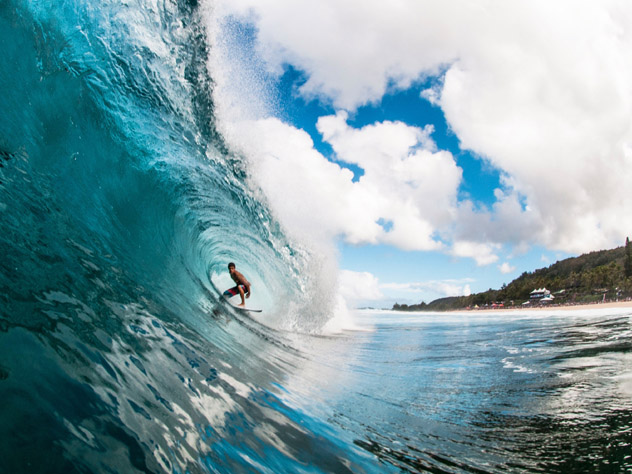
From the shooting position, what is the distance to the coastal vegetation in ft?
183

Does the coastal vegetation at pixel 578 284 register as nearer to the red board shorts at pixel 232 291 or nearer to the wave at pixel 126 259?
the red board shorts at pixel 232 291

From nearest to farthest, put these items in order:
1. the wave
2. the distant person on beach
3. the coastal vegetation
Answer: the wave
the distant person on beach
the coastal vegetation

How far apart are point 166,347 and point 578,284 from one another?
87246 mm

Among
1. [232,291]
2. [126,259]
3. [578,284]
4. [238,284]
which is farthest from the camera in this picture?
[578,284]

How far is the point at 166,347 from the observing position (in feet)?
10.9

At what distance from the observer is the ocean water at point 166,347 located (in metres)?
1.95

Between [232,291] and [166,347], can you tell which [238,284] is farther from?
[166,347]

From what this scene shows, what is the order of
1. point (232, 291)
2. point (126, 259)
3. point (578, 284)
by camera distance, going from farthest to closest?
point (578, 284), point (232, 291), point (126, 259)

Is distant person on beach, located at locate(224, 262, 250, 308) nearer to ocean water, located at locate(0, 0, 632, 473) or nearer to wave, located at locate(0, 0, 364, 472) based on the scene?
ocean water, located at locate(0, 0, 632, 473)

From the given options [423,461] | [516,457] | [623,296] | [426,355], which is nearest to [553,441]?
[516,457]

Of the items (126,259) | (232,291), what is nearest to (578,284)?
(232,291)

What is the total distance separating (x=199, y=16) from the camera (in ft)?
23.9

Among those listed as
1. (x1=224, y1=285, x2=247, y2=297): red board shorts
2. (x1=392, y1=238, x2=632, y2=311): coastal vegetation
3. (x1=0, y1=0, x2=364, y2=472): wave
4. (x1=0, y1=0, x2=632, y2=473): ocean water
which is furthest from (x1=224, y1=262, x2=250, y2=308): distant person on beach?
(x1=392, y1=238, x2=632, y2=311): coastal vegetation

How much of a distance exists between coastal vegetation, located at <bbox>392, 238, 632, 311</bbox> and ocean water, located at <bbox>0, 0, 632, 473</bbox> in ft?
180
